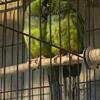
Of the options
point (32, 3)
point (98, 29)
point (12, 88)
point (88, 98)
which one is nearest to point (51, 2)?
point (32, 3)

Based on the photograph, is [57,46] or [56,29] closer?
[57,46]

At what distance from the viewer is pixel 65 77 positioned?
4.01 ft

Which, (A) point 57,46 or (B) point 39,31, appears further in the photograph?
(B) point 39,31

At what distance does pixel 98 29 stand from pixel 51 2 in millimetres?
213

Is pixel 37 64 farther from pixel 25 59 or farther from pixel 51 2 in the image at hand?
pixel 25 59

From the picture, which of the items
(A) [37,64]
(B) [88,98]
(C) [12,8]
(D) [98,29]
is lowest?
(B) [88,98]

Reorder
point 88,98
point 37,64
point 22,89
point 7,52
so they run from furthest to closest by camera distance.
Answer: point 7,52 → point 22,89 → point 88,98 → point 37,64

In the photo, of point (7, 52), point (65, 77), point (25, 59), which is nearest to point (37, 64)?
point (65, 77)

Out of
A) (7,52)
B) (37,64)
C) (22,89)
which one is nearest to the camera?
(37,64)

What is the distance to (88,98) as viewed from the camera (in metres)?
1.28

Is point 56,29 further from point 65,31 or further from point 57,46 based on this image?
point 57,46

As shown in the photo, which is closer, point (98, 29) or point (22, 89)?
point (98, 29)

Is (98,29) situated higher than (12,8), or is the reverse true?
(12,8)

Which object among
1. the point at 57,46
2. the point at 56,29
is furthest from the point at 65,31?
the point at 57,46
